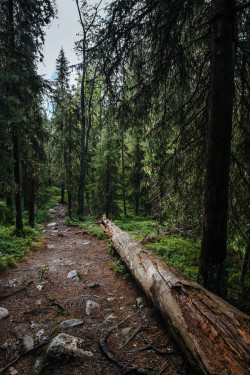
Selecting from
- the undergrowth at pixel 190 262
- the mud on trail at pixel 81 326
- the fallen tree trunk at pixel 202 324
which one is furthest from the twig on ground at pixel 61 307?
the undergrowth at pixel 190 262

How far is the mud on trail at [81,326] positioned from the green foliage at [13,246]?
426mm

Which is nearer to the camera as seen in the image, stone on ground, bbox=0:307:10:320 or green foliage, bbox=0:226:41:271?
stone on ground, bbox=0:307:10:320

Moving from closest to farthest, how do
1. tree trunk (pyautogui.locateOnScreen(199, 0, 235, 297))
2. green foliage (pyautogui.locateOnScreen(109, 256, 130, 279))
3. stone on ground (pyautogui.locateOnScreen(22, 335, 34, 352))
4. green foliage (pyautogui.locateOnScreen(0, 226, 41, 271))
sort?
stone on ground (pyautogui.locateOnScreen(22, 335, 34, 352)) < tree trunk (pyautogui.locateOnScreen(199, 0, 235, 297)) < green foliage (pyautogui.locateOnScreen(109, 256, 130, 279)) < green foliage (pyautogui.locateOnScreen(0, 226, 41, 271))

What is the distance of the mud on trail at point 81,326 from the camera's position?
2545mm

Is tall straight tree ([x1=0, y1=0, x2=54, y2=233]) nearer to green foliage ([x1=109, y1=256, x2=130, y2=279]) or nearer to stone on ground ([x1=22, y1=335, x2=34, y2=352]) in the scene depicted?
green foliage ([x1=109, y1=256, x2=130, y2=279])

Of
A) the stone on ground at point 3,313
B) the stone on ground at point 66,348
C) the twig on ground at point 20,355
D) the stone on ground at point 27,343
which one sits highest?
the stone on ground at point 66,348

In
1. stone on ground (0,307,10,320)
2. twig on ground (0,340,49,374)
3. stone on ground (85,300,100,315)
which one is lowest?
stone on ground (85,300,100,315)

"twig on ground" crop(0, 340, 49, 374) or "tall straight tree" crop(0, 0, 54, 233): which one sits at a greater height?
"tall straight tree" crop(0, 0, 54, 233)

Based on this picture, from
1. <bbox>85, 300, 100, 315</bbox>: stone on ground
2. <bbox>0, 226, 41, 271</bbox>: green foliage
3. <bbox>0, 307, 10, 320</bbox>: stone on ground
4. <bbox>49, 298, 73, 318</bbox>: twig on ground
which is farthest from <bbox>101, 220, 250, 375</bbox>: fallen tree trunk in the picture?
<bbox>0, 226, 41, 271</bbox>: green foliage

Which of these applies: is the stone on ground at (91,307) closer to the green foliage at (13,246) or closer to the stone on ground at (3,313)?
the stone on ground at (3,313)

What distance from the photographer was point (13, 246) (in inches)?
310

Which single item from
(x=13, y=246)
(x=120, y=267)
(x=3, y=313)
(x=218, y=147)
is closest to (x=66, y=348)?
(x=3, y=313)

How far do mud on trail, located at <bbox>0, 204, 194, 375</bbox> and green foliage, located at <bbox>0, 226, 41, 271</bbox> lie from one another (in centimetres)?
43

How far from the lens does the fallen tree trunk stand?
1994mm
